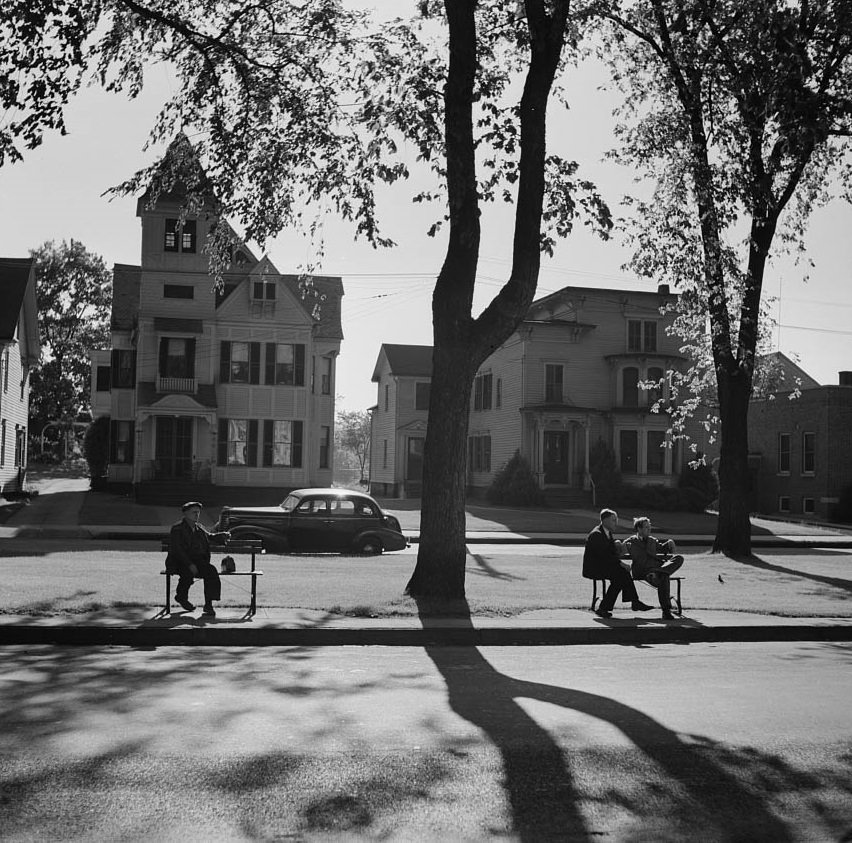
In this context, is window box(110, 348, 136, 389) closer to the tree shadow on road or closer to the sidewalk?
the sidewalk

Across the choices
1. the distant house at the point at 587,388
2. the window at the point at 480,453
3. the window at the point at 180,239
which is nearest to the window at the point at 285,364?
the window at the point at 180,239

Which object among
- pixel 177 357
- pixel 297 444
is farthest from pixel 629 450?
pixel 177 357

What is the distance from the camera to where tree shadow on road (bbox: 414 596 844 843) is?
5551 mm

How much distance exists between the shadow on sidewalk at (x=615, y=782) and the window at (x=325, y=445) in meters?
34.1

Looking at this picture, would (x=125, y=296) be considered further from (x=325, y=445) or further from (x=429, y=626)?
(x=429, y=626)

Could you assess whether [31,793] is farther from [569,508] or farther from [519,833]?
[569,508]

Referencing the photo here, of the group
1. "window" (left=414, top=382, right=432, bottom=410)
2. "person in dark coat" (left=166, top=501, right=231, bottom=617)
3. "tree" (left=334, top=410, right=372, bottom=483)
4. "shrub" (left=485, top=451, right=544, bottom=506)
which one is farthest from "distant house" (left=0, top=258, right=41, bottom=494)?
"tree" (left=334, top=410, right=372, bottom=483)

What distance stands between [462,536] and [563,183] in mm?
5929

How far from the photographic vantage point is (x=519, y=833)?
17.6ft

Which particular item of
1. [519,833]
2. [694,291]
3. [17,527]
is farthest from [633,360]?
[519,833]

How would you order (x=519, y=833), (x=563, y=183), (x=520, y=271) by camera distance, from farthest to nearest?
1. (x=563, y=183)
2. (x=520, y=271)
3. (x=519, y=833)

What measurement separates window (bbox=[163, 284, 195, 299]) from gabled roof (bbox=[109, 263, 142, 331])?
17.1ft

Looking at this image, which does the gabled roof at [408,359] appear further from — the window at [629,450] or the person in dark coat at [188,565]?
the person in dark coat at [188,565]

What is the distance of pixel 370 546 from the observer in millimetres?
23984
